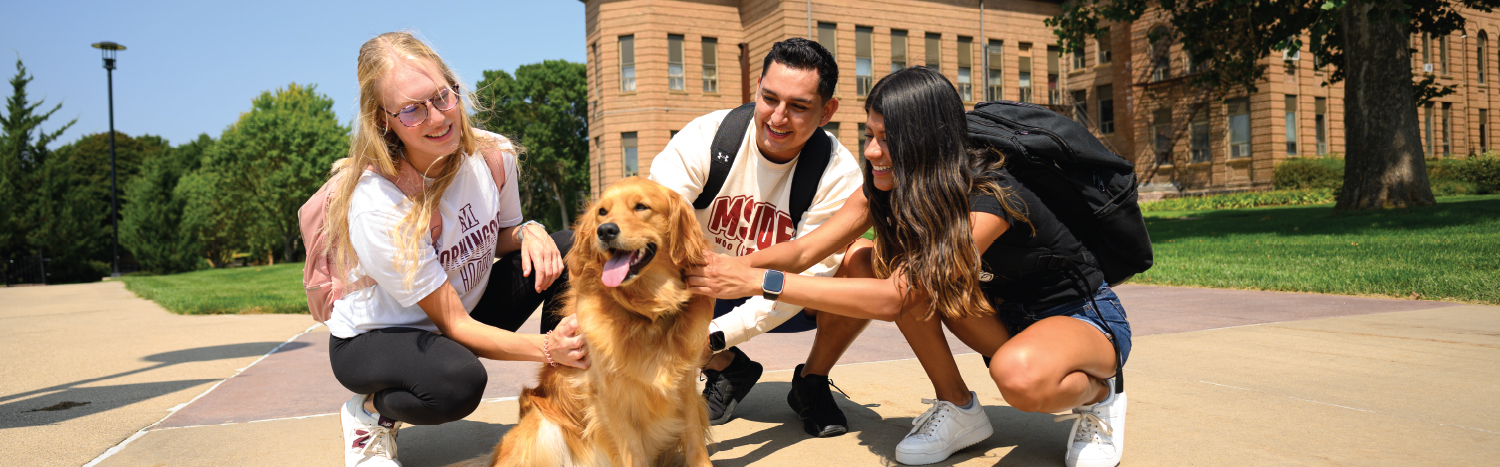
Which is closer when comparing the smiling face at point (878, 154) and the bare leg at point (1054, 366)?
the bare leg at point (1054, 366)

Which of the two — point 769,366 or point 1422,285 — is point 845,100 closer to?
point 1422,285

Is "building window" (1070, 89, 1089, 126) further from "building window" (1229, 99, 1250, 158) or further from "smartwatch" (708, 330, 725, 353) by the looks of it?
"smartwatch" (708, 330, 725, 353)

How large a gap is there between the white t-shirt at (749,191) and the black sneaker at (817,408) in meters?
0.34

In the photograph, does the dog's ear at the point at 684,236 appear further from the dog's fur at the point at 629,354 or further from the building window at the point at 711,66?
the building window at the point at 711,66

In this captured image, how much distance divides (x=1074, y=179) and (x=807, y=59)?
130 cm

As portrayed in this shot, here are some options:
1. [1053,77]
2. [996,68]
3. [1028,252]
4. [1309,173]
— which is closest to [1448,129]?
[1309,173]

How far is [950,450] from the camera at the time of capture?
299 centimetres

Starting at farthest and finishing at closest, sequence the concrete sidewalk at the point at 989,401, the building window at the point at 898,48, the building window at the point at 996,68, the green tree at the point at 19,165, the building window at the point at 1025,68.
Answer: the building window at the point at 1025,68
the building window at the point at 996,68
the building window at the point at 898,48
the green tree at the point at 19,165
the concrete sidewalk at the point at 989,401

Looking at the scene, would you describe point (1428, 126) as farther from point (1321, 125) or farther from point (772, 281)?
point (772, 281)

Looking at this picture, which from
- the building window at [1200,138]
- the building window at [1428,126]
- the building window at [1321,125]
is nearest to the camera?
the building window at [1321,125]

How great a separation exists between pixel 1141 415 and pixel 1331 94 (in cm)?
3738

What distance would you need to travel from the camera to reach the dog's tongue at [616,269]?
8.18 feet

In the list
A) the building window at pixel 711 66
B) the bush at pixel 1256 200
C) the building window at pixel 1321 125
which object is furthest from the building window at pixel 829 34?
the building window at pixel 1321 125

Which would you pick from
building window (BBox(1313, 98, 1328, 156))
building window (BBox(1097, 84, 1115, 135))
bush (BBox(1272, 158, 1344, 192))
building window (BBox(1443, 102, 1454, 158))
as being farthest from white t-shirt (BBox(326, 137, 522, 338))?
building window (BBox(1443, 102, 1454, 158))
